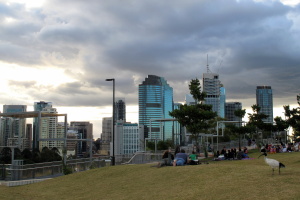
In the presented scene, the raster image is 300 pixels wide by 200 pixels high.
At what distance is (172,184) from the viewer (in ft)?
49.5

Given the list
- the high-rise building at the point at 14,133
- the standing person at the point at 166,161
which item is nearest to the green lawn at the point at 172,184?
the standing person at the point at 166,161

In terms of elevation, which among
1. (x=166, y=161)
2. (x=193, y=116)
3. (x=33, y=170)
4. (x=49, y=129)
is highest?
(x=193, y=116)

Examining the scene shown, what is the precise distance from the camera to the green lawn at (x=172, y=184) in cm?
1213

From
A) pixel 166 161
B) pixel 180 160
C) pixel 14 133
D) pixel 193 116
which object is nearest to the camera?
pixel 180 160

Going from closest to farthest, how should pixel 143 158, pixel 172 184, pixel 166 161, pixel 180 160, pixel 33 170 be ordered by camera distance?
1. pixel 172 184
2. pixel 180 160
3. pixel 166 161
4. pixel 33 170
5. pixel 143 158

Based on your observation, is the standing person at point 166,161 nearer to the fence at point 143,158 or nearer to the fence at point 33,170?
the fence at point 33,170

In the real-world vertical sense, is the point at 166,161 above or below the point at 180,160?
below

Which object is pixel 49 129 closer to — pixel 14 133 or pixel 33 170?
pixel 14 133

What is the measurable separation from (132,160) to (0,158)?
11.6 metres

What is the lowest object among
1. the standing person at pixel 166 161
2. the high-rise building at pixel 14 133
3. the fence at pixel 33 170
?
the fence at pixel 33 170

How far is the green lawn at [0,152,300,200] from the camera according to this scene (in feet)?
39.8

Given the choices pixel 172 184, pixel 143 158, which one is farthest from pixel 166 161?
pixel 143 158

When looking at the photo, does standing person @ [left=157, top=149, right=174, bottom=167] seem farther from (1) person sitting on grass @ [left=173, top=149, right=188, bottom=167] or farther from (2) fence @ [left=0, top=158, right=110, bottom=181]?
(2) fence @ [left=0, top=158, right=110, bottom=181]

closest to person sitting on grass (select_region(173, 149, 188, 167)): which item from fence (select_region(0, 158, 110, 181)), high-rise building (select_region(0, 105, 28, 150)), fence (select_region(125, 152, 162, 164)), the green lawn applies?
the green lawn
